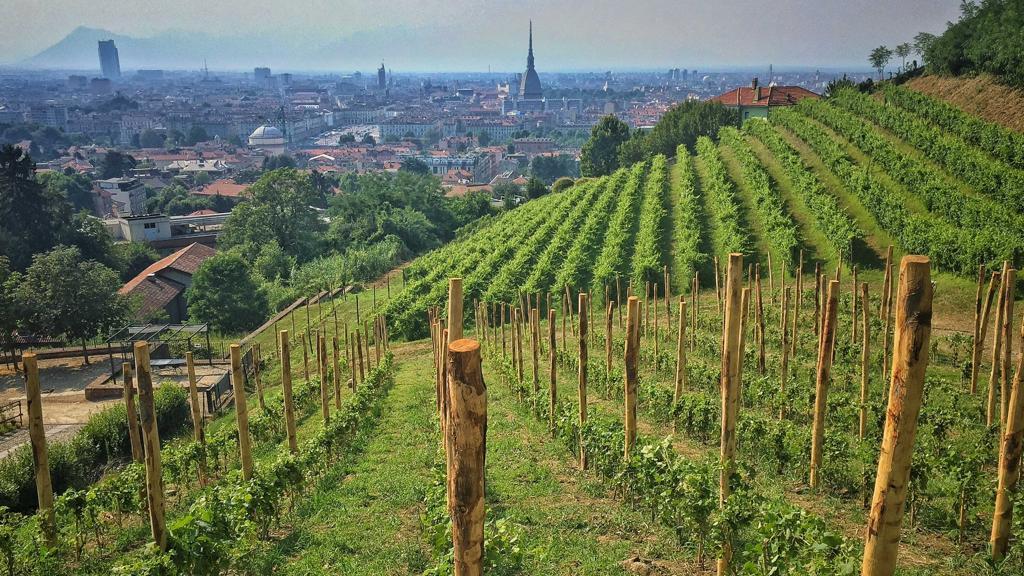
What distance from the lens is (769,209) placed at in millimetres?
27375

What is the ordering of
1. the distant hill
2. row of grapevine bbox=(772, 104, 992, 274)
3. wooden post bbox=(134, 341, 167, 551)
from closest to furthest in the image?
wooden post bbox=(134, 341, 167, 551) < row of grapevine bbox=(772, 104, 992, 274) < the distant hill

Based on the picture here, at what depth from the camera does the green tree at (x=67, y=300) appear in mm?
26766

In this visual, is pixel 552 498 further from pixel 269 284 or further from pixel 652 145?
pixel 652 145

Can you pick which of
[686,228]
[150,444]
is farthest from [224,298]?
[150,444]

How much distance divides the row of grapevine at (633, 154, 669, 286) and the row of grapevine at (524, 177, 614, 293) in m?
2.83

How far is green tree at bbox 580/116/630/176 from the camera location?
6353cm

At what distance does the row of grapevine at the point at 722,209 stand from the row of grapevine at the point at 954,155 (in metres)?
7.29

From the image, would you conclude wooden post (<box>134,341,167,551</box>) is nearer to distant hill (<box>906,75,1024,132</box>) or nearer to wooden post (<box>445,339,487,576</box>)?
wooden post (<box>445,339,487,576</box>)

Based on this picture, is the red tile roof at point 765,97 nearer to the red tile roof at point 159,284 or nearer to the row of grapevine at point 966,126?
the row of grapevine at point 966,126

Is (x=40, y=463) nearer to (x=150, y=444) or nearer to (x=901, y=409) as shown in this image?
(x=150, y=444)

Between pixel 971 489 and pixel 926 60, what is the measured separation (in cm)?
4185

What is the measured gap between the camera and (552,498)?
867 centimetres

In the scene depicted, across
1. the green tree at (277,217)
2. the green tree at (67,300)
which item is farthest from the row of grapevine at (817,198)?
the green tree at (277,217)

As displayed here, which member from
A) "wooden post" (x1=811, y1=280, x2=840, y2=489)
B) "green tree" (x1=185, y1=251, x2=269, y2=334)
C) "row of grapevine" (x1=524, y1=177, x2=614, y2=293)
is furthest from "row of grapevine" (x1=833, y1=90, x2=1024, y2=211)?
"green tree" (x1=185, y1=251, x2=269, y2=334)
